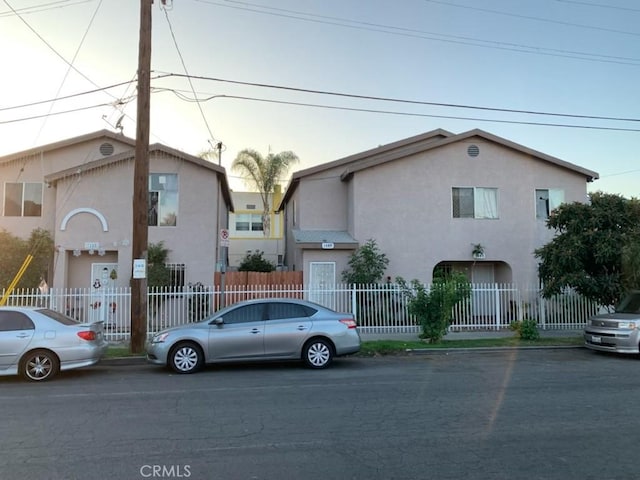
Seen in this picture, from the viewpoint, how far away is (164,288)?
16.7 m

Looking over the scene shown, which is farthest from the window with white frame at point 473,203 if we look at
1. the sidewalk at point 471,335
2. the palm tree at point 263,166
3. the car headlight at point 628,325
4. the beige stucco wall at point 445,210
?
the palm tree at point 263,166

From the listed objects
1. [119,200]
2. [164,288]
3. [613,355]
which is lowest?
[613,355]

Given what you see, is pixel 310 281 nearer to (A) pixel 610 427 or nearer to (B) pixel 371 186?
(B) pixel 371 186

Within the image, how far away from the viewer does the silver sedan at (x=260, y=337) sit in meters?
9.64

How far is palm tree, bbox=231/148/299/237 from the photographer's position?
35.3 m

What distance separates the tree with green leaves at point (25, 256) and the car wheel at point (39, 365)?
8.20m

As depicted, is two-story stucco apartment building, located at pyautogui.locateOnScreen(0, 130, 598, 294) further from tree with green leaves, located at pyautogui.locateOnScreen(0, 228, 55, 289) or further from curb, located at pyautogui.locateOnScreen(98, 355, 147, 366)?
curb, located at pyautogui.locateOnScreen(98, 355, 147, 366)

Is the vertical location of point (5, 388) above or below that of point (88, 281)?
below

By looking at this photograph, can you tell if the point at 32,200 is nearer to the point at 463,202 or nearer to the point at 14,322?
the point at 14,322

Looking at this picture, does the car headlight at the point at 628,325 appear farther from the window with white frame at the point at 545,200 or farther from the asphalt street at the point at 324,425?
the window with white frame at the point at 545,200

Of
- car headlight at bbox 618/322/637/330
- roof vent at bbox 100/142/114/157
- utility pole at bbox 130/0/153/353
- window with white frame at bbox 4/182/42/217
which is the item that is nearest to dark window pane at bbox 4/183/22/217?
window with white frame at bbox 4/182/42/217

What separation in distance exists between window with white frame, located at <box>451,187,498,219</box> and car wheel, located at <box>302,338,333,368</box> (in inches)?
415

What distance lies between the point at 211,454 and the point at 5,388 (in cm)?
553

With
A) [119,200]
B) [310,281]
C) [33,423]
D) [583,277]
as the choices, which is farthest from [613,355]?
Answer: [119,200]
